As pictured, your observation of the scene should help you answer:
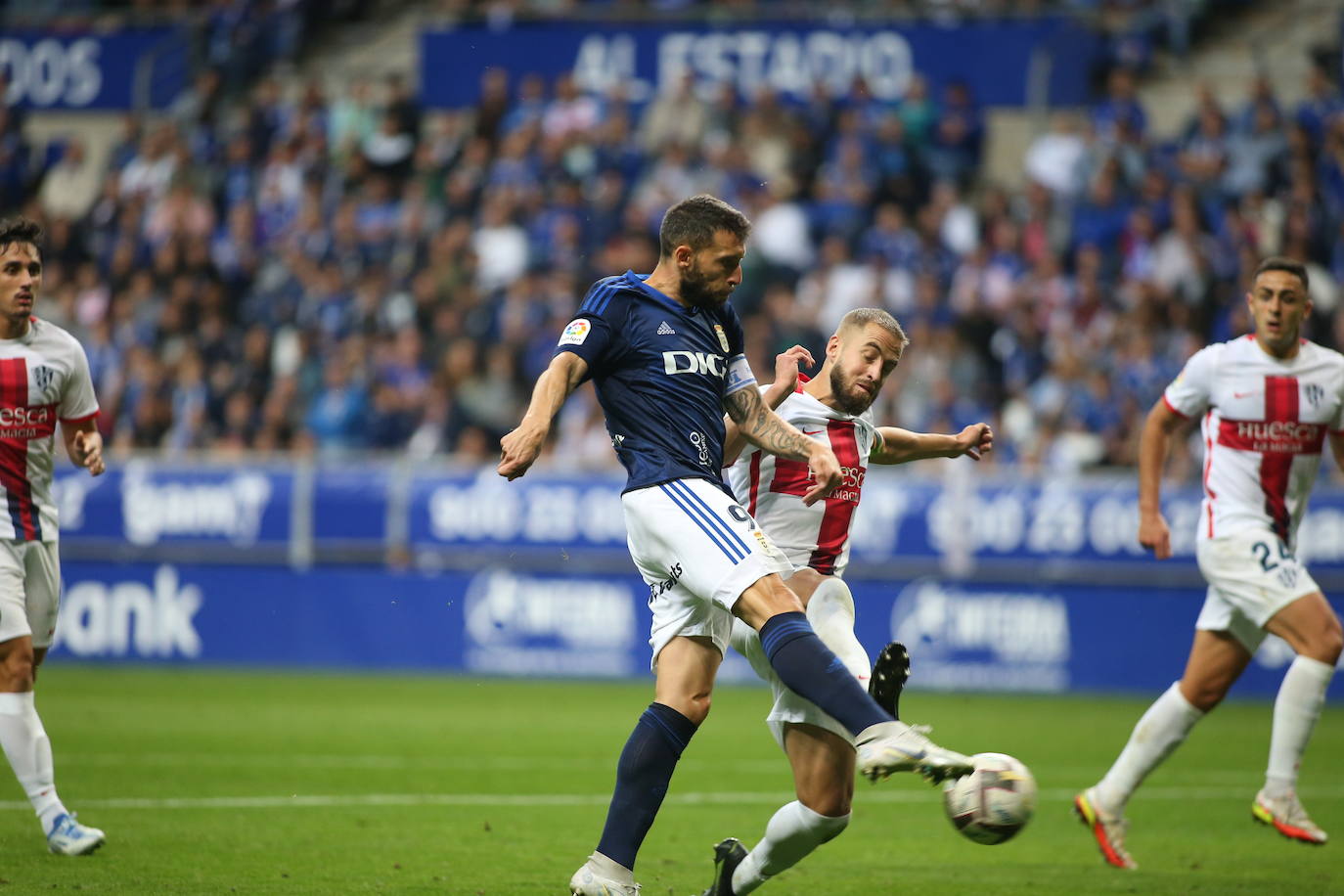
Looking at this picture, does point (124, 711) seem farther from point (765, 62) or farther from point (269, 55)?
point (269, 55)

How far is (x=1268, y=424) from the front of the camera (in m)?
8.32

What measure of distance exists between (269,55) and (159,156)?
312 centimetres

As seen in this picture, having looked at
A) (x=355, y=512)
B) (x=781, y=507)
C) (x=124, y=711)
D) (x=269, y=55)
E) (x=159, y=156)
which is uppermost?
(x=269, y=55)

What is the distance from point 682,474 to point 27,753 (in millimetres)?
3257

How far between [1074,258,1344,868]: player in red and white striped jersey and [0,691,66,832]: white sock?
445cm

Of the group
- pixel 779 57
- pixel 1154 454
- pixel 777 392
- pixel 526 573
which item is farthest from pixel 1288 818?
pixel 779 57

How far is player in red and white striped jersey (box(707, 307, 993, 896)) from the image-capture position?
20.4 feet

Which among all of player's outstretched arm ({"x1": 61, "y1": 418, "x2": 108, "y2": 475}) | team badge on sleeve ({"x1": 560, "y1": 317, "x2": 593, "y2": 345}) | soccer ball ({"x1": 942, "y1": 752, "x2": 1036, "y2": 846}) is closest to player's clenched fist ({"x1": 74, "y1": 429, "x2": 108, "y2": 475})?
player's outstretched arm ({"x1": 61, "y1": 418, "x2": 108, "y2": 475})

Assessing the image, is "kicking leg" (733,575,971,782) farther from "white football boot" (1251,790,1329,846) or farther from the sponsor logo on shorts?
"white football boot" (1251,790,1329,846)

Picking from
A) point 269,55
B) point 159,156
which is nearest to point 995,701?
point 159,156

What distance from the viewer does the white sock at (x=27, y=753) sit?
7.46 metres

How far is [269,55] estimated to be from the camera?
1038 inches

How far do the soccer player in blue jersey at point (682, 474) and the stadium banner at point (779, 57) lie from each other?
1537 centimetres

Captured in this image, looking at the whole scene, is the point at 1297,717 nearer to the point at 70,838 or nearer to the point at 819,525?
the point at 819,525
